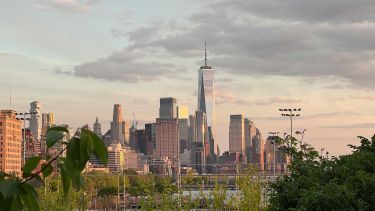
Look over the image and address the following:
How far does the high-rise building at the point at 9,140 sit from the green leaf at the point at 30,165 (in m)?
128

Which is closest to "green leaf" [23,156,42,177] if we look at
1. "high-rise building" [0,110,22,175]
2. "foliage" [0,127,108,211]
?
"foliage" [0,127,108,211]

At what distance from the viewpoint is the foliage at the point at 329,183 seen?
43.8 feet

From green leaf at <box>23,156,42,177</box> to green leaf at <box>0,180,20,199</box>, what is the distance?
2.5 inches

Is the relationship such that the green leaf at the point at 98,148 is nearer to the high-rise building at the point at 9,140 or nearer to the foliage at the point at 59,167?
the foliage at the point at 59,167

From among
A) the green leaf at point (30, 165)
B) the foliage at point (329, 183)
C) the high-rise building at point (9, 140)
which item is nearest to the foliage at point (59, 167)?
the green leaf at point (30, 165)

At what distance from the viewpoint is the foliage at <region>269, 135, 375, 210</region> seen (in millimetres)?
13344

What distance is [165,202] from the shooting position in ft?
71.8

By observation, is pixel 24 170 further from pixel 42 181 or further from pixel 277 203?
pixel 277 203

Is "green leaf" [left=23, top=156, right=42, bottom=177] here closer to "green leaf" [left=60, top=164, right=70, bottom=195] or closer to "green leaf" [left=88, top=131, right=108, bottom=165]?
"green leaf" [left=60, top=164, right=70, bottom=195]

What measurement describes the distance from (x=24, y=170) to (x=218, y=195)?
21.5m

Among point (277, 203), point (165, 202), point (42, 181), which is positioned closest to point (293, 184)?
point (277, 203)

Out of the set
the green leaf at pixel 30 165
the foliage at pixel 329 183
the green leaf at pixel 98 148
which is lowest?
the foliage at pixel 329 183

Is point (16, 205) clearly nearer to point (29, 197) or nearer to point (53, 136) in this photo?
point (29, 197)

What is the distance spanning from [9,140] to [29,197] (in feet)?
472
